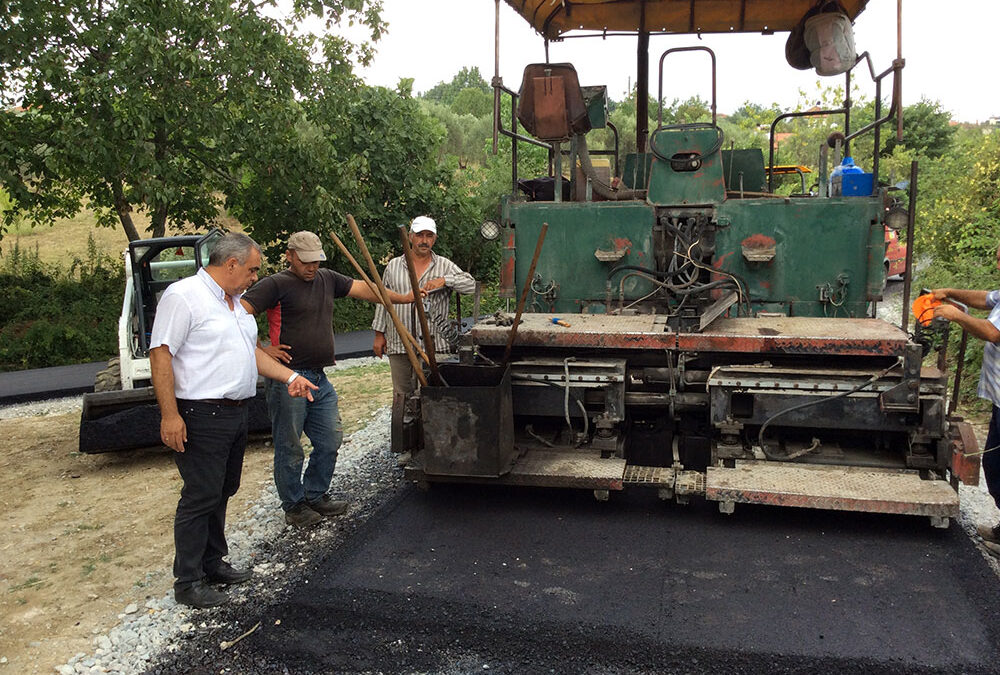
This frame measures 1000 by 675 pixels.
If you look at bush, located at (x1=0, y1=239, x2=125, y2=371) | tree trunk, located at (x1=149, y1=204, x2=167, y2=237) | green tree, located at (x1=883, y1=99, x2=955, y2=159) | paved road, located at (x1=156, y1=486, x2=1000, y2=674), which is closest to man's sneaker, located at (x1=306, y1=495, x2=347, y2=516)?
paved road, located at (x1=156, y1=486, x2=1000, y2=674)

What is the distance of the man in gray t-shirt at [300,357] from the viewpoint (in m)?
4.41

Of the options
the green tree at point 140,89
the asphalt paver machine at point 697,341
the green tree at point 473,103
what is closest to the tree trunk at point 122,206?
the green tree at point 140,89

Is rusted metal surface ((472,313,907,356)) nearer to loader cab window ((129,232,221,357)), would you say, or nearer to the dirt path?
the dirt path

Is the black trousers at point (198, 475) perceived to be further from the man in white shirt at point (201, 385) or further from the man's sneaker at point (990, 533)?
the man's sneaker at point (990, 533)

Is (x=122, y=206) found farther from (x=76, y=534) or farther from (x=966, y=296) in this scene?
(x=966, y=296)

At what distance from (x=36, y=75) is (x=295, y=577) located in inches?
313

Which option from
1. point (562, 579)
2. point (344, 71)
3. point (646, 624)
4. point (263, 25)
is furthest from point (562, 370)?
point (344, 71)

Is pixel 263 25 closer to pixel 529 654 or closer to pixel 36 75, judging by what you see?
pixel 36 75

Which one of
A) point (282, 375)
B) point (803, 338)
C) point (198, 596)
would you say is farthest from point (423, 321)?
point (803, 338)

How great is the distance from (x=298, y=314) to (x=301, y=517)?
115 cm

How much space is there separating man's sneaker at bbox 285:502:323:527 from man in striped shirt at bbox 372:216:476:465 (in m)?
1.10

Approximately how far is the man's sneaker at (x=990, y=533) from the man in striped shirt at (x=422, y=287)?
3.23 m

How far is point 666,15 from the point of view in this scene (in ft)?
21.3

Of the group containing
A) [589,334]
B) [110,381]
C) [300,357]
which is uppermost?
[589,334]
